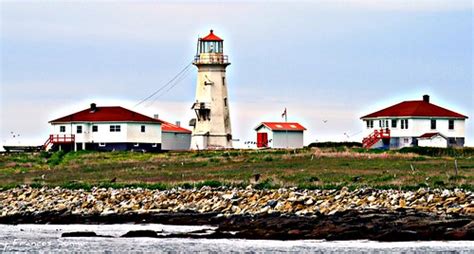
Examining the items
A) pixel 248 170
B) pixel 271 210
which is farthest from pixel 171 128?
pixel 271 210

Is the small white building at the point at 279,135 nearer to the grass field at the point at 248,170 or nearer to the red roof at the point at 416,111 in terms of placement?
the red roof at the point at 416,111

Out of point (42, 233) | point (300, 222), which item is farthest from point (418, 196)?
point (42, 233)

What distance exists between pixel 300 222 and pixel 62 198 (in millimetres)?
13363

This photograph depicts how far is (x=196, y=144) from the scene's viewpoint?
8025 cm

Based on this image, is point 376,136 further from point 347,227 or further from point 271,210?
point 347,227

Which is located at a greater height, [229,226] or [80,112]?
[80,112]

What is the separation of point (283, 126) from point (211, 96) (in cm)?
532

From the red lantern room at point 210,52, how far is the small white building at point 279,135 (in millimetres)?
5022

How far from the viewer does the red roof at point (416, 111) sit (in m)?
79.4

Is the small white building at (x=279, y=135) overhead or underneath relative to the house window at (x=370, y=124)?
underneath

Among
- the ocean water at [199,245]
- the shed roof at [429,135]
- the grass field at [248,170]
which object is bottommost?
the ocean water at [199,245]

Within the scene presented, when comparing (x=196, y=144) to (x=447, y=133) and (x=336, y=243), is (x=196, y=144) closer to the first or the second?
(x=447, y=133)

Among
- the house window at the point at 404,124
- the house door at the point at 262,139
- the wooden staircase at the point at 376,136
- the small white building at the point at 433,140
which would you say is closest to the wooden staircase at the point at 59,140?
the house door at the point at 262,139

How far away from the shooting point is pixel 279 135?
81125 mm
